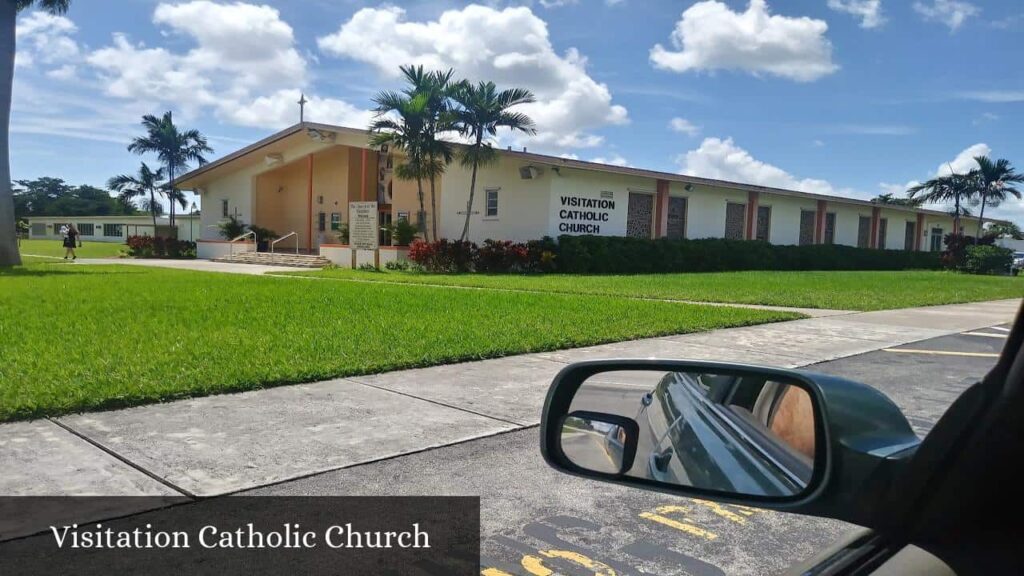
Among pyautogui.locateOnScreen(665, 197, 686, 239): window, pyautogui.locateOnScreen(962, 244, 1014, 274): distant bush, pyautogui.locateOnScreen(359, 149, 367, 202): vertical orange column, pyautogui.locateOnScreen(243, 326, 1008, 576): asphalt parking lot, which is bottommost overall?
pyautogui.locateOnScreen(243, 326, 1008, 576): asphalt parking lot

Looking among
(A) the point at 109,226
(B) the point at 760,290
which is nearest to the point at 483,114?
(B) the point at 760,290

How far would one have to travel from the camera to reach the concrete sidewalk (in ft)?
13.4

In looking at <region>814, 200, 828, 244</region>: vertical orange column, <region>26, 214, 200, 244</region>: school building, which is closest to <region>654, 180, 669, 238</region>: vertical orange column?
<region>814, 200, 828, 244</region>: vertical orange column

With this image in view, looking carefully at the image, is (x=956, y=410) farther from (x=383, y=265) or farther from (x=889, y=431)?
(x=383, y=265)

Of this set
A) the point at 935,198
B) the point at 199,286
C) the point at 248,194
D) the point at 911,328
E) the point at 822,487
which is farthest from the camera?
the point at 935,198

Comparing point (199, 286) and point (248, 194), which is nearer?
point (199, 286)

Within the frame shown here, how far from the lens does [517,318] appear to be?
10.9 metres

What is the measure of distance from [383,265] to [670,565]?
24.0 metres

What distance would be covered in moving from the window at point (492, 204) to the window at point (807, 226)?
16.0 metres

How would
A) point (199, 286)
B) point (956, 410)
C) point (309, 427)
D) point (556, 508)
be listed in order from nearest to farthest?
point (956, 410), point (556, 508), point (309, 427), point (199, 286)

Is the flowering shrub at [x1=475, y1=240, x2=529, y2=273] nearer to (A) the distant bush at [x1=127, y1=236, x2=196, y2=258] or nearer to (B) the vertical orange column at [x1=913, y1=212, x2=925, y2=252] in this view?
(A) the distant bush at [x1=127, y1=236, x2=196, y2=258]

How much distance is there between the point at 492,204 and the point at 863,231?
22708mm

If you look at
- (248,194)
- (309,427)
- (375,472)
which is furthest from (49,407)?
(248,194)

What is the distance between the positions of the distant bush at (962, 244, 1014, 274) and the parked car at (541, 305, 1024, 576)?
3358cm
